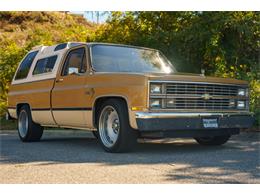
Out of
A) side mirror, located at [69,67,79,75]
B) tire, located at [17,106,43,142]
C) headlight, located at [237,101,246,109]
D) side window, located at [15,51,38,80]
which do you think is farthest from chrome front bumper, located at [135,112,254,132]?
side window, located at [15,51,38,80]

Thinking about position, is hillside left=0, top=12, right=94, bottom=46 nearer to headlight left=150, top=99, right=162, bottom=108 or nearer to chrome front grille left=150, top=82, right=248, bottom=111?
chrome front grille left=150, top=82, right=248, bottom=111

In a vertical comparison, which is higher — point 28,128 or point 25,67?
point 25,67

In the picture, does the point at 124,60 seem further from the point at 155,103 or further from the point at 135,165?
the point at 135,165

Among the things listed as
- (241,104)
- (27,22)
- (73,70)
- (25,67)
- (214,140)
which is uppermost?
(27,22)

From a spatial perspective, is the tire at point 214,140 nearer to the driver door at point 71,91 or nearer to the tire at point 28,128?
the driver door at point 71,91

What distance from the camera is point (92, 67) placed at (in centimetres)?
855

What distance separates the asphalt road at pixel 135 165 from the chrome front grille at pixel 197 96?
31.1 inches

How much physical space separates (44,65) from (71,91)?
1.80 metres

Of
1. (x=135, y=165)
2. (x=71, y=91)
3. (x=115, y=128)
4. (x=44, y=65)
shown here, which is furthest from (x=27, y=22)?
(x=135, y=165)

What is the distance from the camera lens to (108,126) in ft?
26.6

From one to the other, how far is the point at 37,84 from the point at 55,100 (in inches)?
41.7

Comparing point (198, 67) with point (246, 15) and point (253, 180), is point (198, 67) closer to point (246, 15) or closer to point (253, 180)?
point (246, 15)

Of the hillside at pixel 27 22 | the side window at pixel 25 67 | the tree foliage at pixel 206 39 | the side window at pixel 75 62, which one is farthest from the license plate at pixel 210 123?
the hillside at pixel 27 22

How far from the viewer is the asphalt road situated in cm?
538
